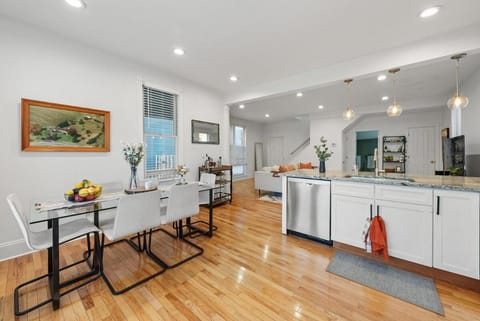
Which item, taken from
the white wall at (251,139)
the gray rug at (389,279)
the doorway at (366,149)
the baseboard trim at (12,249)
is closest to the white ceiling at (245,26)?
the baseboard trim at (12,249)

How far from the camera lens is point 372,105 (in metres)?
6.53

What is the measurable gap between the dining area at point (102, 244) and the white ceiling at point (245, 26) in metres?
2.11

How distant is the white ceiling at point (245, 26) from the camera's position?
211 cm

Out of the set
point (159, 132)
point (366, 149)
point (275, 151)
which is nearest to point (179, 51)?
point (159, 132)

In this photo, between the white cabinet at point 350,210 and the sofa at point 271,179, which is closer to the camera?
the white cabinet at point 350,210

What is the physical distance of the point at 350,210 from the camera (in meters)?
2.48

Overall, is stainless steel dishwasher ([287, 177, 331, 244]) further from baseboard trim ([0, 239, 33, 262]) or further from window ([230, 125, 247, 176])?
window ([230, 125, 247, 176])

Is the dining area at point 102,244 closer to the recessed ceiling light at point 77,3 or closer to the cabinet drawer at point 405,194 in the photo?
the recessed ceiling light at point 77,3

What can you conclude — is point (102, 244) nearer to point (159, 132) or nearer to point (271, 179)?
point (159, 132)

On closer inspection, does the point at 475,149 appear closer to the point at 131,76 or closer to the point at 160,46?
the point at 160,46

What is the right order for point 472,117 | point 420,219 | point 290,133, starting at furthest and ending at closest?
point 290,133
point 472,117
point 420,219

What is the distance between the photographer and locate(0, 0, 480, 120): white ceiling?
211 cm

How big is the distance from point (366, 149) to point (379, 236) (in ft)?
31.6

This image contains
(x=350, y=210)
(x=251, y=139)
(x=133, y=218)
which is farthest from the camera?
(x=251, y=139)
